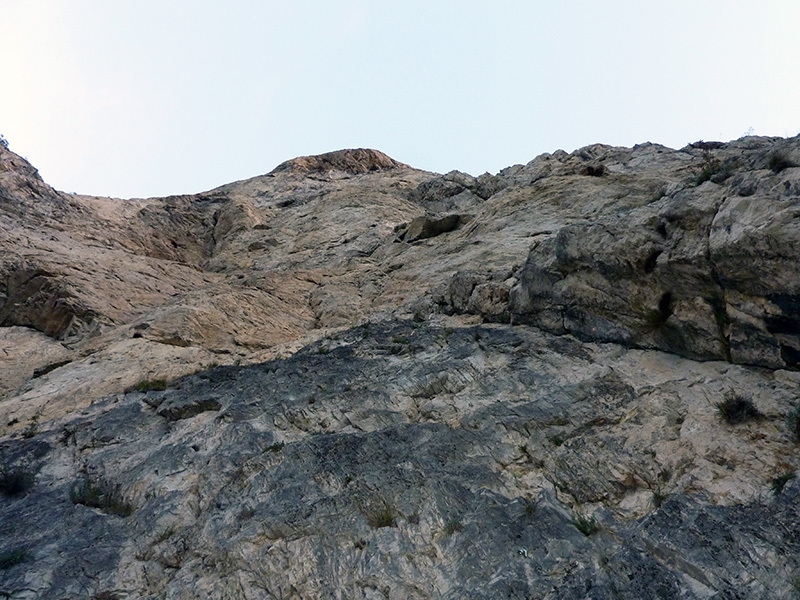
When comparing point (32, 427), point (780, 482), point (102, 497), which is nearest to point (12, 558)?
point (102, 497)

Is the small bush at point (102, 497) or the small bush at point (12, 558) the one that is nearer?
the small bush at point (12, 558)

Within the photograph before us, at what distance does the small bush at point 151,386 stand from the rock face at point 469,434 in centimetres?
14

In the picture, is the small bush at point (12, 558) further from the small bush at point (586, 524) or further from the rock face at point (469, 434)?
the small bush at point (586, 524)

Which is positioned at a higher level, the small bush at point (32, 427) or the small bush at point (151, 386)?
the small bush at point (151, 386)

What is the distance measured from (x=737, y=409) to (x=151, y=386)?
363 inches

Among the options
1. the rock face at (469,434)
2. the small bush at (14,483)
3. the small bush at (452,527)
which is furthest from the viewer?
the small bush at (14,483)

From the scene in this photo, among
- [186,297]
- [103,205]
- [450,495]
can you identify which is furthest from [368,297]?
[103,205]

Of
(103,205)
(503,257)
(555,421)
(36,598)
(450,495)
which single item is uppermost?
(103,205)

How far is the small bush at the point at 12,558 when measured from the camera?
311 inches

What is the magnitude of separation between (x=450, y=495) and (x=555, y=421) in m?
1.87

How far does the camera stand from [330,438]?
30.8 feet

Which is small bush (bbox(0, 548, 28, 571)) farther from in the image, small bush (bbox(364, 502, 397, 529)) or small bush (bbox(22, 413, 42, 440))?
small bush (bbox(364, 502, 397, 529))

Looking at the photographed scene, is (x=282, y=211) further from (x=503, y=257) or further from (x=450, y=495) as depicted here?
(x=450, y=495)

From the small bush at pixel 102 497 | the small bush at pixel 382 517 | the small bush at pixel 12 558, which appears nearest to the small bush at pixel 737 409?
the small bush at pixel 382 517
